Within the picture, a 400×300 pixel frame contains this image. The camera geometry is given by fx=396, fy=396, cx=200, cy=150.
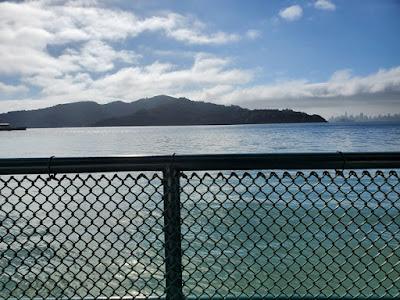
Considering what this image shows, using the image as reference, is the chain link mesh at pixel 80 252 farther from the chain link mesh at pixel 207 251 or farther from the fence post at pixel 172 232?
the fence post at pixel 172 232

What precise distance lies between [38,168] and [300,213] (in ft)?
52.8

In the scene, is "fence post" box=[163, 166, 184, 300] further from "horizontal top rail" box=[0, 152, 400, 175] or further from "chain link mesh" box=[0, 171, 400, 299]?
"horizontal top rail" box=[0, 152, 400, 175]

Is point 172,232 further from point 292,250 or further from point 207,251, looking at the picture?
point 292,250

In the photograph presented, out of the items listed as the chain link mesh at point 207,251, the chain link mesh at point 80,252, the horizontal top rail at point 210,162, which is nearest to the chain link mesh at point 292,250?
the chain link mesh at point 207,251

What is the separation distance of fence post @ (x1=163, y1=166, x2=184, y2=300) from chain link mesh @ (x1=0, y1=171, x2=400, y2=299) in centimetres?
7

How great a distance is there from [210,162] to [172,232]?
0.71m

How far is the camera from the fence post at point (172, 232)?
301 centimetres

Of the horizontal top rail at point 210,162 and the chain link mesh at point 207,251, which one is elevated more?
the horizontal top rail at point 210,162

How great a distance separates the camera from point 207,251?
12.3m

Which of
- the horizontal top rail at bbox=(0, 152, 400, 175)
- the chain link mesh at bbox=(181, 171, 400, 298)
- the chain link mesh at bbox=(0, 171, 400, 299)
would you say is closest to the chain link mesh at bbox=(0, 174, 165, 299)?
the chain link mesh at bbox=(0, 171, 400, 299)

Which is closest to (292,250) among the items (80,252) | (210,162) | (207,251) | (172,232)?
(207,251)

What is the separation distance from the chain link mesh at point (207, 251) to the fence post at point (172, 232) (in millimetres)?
69

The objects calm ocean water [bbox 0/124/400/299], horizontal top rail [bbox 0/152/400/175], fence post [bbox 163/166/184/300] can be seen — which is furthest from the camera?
calm ocean water [bbox 0/124/400/299]

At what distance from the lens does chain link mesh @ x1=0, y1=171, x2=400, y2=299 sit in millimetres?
3568
